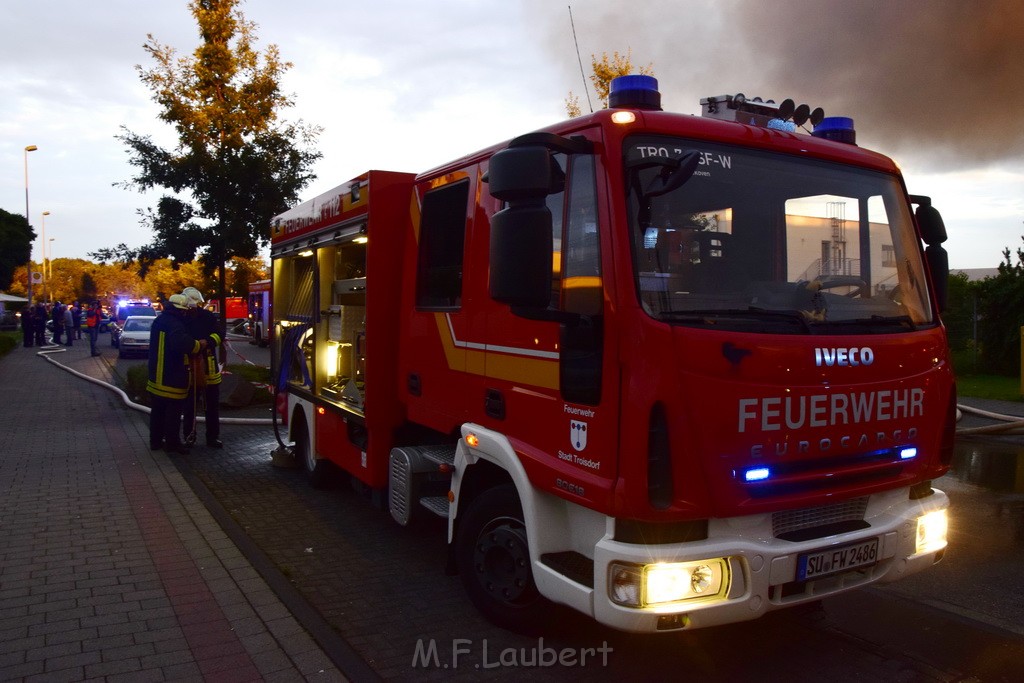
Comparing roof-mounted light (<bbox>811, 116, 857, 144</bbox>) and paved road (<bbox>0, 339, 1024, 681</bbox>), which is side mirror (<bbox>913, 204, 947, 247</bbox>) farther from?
paved road (<bbox>0, 339, 1024, 681</bbox>)

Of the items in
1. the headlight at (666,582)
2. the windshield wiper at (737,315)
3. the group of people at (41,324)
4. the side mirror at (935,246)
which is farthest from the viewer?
the group of people at (41,324)

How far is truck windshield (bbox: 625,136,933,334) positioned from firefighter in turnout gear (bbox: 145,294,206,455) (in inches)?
278

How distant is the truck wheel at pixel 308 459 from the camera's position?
7473 millimetres

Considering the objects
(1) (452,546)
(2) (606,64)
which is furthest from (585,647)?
(2) (606,64)

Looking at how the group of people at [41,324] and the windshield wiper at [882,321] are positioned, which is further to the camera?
the group of people at [41,324]

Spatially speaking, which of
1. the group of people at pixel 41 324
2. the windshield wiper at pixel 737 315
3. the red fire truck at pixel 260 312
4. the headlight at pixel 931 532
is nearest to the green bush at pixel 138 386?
the windshield wiper at pixel 737 315

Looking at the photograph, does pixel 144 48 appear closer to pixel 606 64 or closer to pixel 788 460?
pixel 606 64

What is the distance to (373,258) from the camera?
5.63 m

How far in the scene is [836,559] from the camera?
348 cm

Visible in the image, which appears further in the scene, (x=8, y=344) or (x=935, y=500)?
(x=8, y=344)

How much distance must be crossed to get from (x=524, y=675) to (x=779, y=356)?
75.0 inches

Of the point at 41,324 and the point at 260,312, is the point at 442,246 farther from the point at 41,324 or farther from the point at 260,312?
the point at 260,312

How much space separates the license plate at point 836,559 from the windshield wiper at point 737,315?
954mm

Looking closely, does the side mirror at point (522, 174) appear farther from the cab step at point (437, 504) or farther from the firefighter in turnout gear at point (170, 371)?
the firefighter in turnout gear at point (170, 371)
